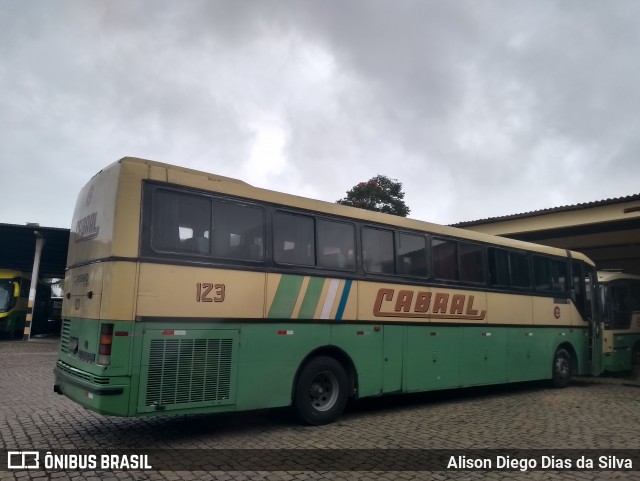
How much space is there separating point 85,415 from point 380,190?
3096 cm

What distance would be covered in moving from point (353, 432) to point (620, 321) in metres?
11.7

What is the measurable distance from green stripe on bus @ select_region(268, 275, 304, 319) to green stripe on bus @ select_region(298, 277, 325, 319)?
6.9 inches

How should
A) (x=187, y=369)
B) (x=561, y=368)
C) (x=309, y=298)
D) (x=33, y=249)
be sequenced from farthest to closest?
1. (x=33, y=249)
2. (x=561, y=368)
3. (x=309, y=298)
4. (x=187, y=369)

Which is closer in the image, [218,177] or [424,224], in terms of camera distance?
[218,177]

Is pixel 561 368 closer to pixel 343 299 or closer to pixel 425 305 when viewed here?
pixel 425 305

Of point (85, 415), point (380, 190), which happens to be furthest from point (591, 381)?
point (380, 190)

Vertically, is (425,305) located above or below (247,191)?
below

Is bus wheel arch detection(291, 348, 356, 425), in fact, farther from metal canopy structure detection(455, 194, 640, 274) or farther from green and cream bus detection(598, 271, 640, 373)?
metal canopy structure detection(455, 194, 640, 274)

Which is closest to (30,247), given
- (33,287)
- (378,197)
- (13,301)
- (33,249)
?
(33,249)

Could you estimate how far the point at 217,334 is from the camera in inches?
265

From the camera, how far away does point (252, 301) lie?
7.11 meters

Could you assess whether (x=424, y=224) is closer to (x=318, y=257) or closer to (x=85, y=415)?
(x=318, y=257)

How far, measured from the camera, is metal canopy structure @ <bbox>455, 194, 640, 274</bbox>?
16.8m

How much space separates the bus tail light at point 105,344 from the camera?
233 inches
